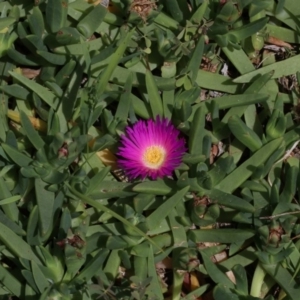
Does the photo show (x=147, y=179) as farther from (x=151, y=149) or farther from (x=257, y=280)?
(x=257, y=280)

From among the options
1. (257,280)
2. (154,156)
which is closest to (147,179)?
(154,156)

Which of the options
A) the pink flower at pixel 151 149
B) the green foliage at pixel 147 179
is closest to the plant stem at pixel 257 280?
the green foliage at pixel 147 179

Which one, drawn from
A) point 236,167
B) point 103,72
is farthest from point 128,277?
point 103,72

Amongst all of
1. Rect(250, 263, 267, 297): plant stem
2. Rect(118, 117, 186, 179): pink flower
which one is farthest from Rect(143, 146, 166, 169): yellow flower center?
Rect(250, 263, 267, 297): plant stem

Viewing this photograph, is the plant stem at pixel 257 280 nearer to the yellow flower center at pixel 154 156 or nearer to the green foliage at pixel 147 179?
the green foliage at pixel 147 179

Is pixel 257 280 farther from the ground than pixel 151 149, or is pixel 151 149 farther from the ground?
pixel 151 149

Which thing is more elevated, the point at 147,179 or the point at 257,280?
the point at 147,179
